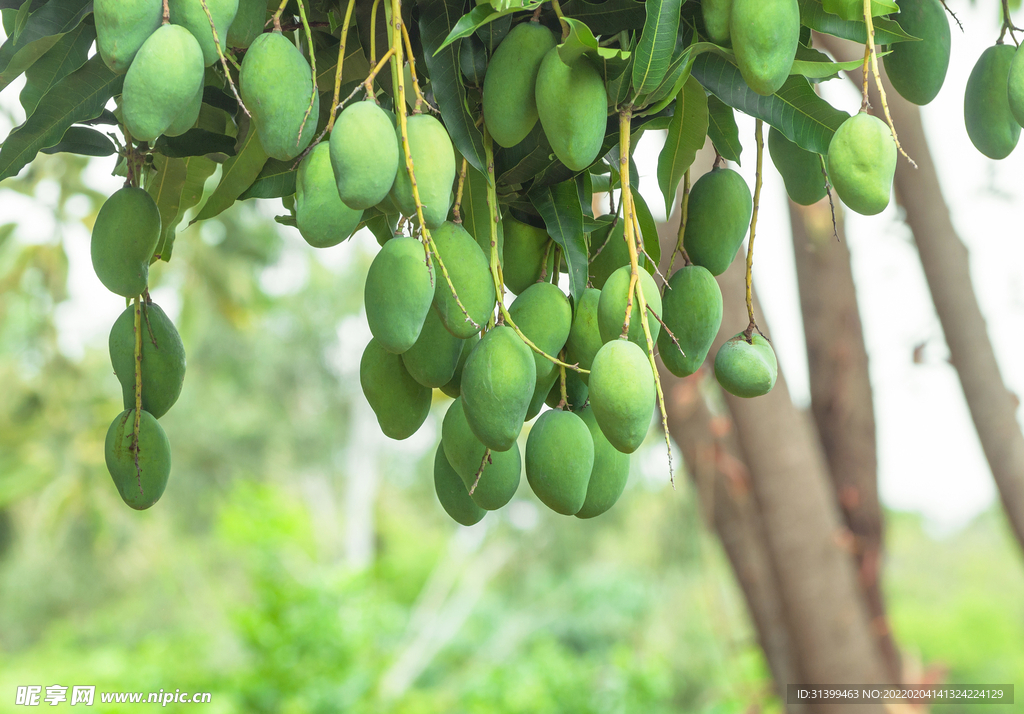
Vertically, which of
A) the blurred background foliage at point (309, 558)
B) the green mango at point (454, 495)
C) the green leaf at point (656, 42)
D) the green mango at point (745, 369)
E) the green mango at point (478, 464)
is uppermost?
the green leaf at point (656, 42)

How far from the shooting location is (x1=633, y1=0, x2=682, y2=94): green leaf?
0.28 metres

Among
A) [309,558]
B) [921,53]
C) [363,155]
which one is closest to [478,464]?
[363,155]

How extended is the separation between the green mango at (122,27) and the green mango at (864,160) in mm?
223

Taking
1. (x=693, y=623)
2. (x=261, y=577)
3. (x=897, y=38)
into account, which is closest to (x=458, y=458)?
(x=897, y=38)

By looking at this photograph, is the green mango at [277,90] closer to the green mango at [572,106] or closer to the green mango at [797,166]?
the green mango at [572,106]

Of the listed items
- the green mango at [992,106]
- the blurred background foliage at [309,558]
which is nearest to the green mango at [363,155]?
the green mango at [992,106]

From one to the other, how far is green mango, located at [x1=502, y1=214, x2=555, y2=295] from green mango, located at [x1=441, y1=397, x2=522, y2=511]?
67mm

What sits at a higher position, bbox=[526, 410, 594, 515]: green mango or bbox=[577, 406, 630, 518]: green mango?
bbox=[526, 410, 594, 515]: green mango

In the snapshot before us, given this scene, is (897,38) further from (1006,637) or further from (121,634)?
(1006,637)

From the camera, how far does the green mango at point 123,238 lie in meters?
0.35

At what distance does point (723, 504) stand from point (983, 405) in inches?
15.2

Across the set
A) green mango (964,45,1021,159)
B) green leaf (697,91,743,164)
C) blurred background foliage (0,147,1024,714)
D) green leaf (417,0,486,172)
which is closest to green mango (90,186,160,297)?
green leaf (417,0,486,172)

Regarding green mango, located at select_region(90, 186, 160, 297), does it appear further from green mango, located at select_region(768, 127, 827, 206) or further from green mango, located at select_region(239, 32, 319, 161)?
green mango, located at select_region(768, 127, 827, 206)

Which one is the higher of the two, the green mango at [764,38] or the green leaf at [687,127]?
the green mango at [764,38]
